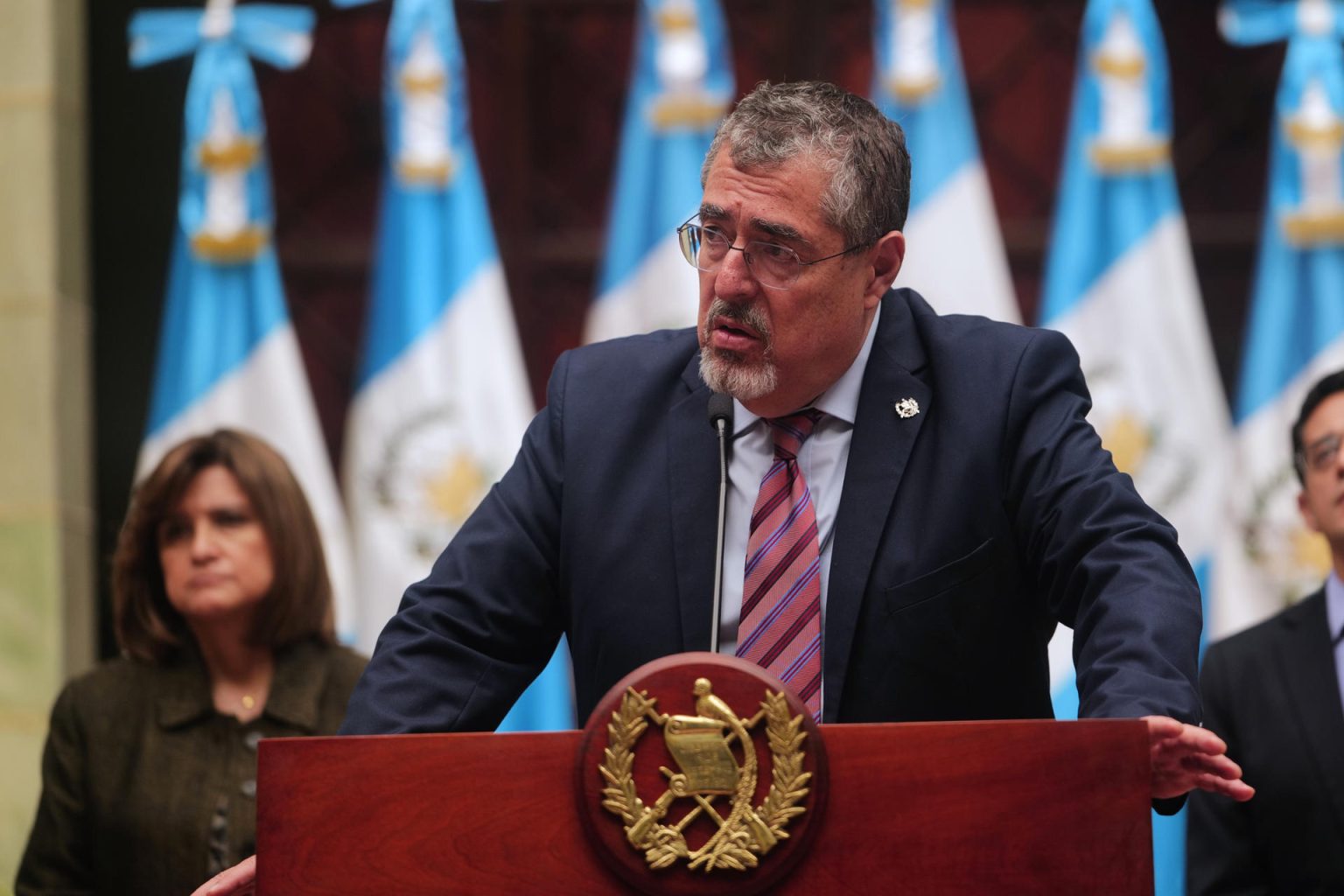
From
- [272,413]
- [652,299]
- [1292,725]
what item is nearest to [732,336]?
[1292,725]

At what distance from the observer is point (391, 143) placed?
5.10 m

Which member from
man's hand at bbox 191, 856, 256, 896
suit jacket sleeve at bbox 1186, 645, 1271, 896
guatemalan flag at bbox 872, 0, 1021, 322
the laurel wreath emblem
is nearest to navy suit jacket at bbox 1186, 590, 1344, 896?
suit jacket sleeve at bbox 1186, 645, 1271, 896

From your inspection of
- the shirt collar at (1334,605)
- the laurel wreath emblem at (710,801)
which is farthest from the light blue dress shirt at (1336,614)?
the laurel wreath emblem at (710,801)

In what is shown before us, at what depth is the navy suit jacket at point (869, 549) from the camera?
2.15m

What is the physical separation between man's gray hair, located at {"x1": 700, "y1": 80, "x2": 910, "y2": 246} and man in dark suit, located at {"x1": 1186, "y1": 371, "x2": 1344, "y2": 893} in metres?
1.60

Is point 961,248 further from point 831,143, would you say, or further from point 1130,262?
point 831,143

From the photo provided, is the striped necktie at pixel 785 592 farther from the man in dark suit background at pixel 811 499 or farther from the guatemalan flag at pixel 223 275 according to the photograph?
the guatemalan flag at pixel 223 275

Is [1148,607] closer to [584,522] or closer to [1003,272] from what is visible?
[584,522]

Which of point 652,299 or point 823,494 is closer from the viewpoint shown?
point 823,494

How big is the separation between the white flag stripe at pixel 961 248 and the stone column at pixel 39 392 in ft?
8.24

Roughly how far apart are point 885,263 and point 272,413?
3.09m

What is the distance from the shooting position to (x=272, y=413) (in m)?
5.08

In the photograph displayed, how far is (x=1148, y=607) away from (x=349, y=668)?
2047 mm

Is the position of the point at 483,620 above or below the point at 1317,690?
above
